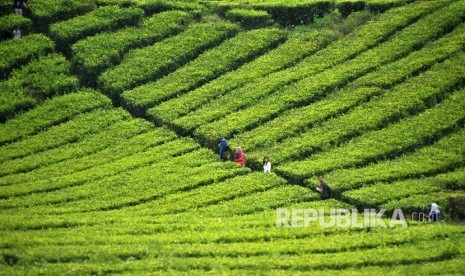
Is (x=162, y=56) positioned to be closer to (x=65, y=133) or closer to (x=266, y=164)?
(x=65, y=133)

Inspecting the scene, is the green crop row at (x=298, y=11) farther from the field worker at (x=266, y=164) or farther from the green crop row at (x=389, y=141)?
the field worker at (x=266, y=164)

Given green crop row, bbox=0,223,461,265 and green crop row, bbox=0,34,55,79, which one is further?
green crop row, bbox=0,34,55,79

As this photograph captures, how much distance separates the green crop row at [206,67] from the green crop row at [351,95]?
775 centimetres

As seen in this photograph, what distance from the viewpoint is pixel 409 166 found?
49812mm

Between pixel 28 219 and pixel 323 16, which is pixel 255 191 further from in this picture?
pixel 323 16

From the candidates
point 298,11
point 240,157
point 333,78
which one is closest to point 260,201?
point 240,157

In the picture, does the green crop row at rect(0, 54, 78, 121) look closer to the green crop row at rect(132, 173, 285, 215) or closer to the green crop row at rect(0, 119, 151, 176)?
the green crop row at rect(0, 119, 151, 176)

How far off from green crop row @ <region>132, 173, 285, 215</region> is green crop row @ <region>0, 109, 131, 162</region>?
1053cm

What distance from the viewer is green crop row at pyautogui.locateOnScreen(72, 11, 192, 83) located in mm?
64562

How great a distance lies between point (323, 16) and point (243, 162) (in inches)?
782

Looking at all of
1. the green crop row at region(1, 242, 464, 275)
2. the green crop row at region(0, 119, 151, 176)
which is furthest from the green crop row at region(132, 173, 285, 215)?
the green crop row at region(0, 119, 151, 176)

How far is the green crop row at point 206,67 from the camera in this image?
61094 millimetres

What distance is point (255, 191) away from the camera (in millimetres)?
48750

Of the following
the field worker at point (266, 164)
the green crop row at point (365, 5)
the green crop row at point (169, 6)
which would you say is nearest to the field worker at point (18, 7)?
the green crop row at point (169, 6)
